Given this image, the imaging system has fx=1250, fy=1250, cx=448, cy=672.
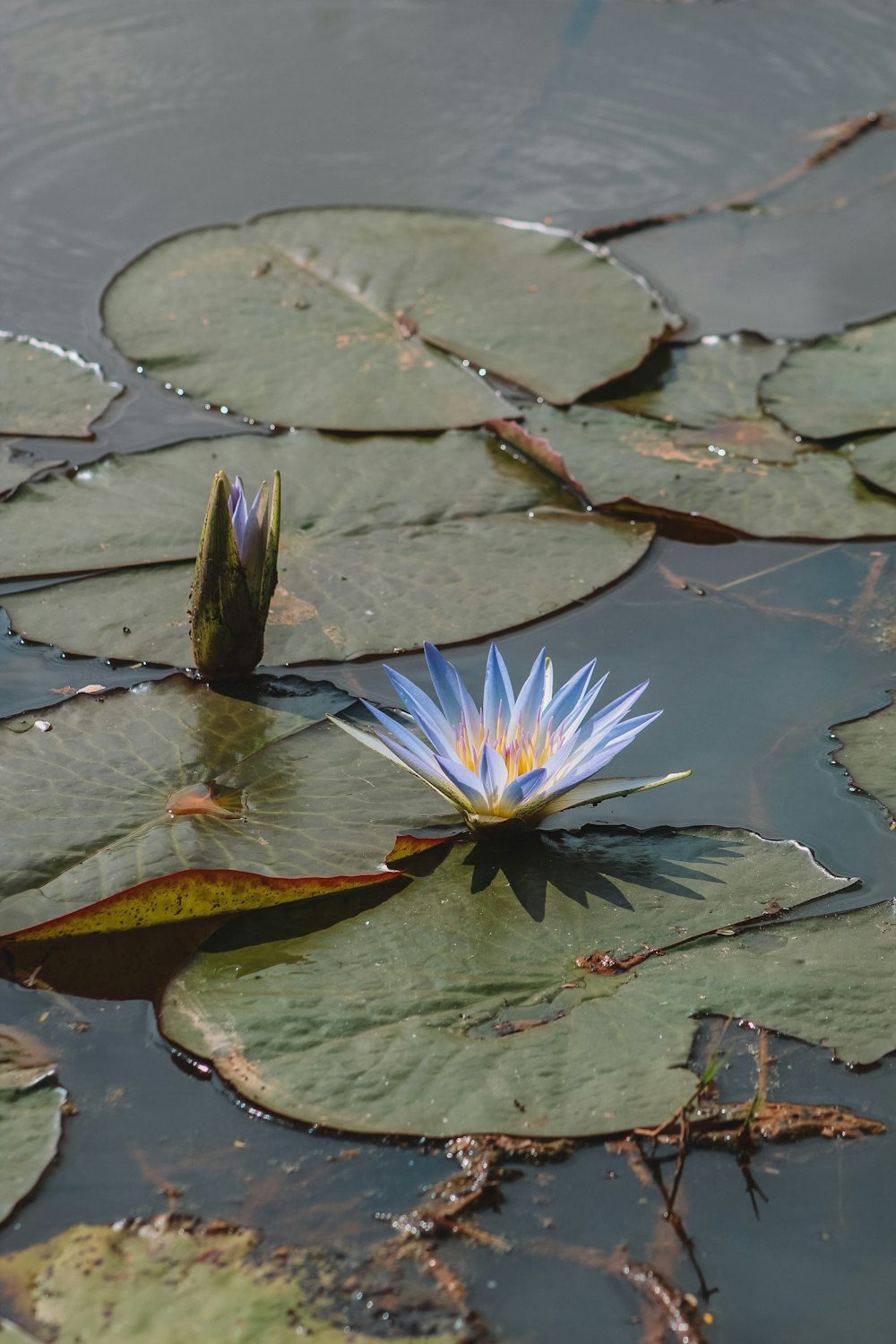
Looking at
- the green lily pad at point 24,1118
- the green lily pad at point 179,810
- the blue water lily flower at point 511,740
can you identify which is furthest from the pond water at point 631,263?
the blue water lily flower at point 511,740

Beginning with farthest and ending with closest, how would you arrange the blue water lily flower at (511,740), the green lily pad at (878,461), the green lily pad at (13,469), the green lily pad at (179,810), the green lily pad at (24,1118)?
the green lily pad at (878,461) < the green lily pad at (13,469) < the blue water lily flower at (511,740) < the green lily pad at (179,810) < the green lily pad at (24,1118)

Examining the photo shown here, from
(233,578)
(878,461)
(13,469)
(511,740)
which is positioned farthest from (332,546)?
(878,461)

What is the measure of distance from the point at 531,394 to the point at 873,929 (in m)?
2.14

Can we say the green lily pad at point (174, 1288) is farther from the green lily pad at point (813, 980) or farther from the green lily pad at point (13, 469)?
the green lily pad at point (13, 469)

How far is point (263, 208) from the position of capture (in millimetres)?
4805

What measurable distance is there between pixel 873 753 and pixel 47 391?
258 centimetres

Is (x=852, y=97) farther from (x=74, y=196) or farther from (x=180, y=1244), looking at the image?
(x=180, y=1244)

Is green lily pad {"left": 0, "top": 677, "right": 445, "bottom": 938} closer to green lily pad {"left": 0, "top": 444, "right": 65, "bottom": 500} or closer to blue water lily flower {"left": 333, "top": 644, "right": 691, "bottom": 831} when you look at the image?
blue water lily flower {"left": 333, "top": 644, "right": 691, "bottom": 831}

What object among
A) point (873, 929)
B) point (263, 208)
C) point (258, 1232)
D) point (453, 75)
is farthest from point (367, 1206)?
point (453, 75)

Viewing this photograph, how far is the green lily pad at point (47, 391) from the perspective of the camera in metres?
→ 3.62

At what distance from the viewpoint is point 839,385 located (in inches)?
152

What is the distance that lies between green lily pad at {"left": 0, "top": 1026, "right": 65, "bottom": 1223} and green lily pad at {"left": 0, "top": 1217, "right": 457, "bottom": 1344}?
10cm

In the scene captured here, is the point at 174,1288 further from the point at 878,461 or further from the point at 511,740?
the point at 878,461

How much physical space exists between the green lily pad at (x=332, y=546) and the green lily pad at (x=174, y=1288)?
1.39 meters
